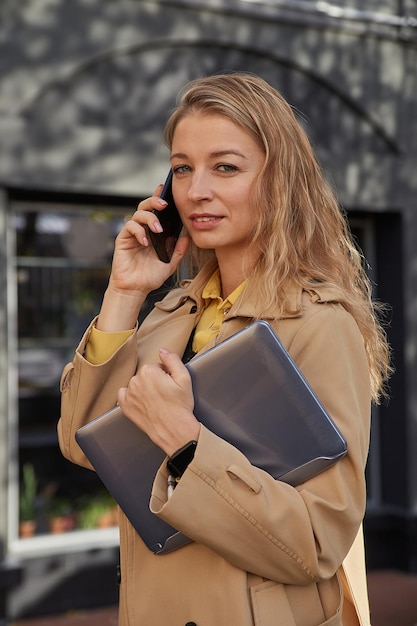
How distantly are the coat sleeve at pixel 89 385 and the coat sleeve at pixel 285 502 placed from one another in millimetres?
420

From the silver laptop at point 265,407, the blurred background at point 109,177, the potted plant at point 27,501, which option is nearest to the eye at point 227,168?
the silver laptop at point 265,407

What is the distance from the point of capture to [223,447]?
1.61 meters

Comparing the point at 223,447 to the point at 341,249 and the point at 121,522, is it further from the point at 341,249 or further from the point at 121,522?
the point at 341,249

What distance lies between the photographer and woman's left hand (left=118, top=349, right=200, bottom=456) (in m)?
1.62

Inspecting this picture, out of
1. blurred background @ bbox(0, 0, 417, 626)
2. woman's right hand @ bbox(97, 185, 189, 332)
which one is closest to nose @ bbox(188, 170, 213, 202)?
woman's right hand @ bbox(97, 185, 189, 332)

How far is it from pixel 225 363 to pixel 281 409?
14 centimetres

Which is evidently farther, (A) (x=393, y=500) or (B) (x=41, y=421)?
(A) (x=393, y=500)

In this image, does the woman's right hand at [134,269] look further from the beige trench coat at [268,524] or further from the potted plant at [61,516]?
the potted plant at [61,516]

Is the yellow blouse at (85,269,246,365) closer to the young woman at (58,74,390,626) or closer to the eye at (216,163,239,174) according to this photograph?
the young woman at (58,74,390,626)

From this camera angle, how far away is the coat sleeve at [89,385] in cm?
202

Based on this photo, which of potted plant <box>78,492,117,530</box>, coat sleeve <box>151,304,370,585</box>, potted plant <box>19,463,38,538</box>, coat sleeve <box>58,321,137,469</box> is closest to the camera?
coat sleeve <box>151,304,370,585</box>

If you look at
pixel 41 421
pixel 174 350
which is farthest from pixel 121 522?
pixel 41 421

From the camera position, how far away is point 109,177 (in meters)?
5.65

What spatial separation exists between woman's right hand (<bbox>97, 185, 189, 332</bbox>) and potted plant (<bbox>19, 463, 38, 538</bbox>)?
396cm
